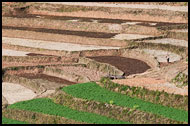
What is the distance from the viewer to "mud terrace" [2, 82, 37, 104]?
1507 inches

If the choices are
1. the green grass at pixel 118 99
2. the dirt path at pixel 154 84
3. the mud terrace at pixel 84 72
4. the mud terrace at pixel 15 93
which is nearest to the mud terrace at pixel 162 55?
the mud terrace at pixel 84 72

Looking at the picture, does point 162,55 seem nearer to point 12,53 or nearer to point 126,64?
point 126,64

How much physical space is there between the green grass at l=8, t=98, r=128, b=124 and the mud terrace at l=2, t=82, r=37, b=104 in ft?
7.68

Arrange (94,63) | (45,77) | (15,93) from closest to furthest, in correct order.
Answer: (15,93)
(45,77)
(94,63)

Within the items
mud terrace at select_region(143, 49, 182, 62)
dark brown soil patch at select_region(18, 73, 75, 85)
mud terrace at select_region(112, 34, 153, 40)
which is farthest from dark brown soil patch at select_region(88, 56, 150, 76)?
mud terrace at select_region(112, 34, 153, 40)

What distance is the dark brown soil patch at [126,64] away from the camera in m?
43.9

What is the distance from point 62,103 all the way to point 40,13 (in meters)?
34.8

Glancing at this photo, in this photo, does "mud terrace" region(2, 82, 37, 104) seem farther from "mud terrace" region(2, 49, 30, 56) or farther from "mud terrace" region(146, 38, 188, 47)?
"mud terrace" region(146, 38, 188, 47)

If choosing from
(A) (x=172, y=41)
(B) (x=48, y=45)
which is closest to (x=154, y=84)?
(A) (x=172, y=41)

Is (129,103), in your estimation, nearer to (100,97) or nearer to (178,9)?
(100,97)

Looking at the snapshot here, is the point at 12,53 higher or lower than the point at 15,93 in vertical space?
higher

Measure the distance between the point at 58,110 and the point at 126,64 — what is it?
40.8 ft

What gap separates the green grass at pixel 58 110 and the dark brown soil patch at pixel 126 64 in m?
8.39

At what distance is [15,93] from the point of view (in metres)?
39.5
